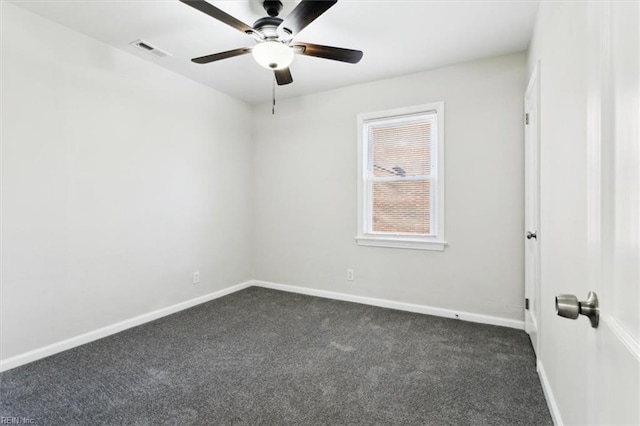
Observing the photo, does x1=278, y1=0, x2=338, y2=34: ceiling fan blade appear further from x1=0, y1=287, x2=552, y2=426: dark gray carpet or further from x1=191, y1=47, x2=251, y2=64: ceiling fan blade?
x1=0, y1=287, x2=552, y2=426: dark gray carpet

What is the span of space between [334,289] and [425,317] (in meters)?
1.13

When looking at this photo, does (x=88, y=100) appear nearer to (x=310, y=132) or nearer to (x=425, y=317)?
(x=310, y=132)

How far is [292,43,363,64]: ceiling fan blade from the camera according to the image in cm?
224

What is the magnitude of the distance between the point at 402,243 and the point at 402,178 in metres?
0.74

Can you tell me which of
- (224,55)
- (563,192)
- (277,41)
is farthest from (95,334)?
(563,192)

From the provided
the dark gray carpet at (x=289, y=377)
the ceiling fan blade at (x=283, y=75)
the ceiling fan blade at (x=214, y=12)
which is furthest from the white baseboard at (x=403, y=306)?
the ceiling fan blade at (x=214, y=12)

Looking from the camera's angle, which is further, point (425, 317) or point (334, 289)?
point (334, 289)

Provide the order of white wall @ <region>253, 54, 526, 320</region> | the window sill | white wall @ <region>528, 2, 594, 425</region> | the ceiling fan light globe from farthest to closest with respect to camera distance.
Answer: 1. the window sill
2. white wall @ <region>253, 54, 526, 320</region>
3. the ceiling fan light globe
4. white wall @ <region>528, 2, 594, 425</region>

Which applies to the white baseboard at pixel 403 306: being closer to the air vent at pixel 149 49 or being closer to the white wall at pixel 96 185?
the white wall at pixel 96 185

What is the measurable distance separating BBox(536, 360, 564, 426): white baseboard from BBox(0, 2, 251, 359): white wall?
3.36 meters

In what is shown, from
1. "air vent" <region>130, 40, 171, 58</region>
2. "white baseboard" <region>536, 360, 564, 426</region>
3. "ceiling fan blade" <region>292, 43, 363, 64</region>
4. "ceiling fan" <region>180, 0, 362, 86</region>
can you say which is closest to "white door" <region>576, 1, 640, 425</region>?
"white baseboard" <region>536, 360, 564, 426</region>

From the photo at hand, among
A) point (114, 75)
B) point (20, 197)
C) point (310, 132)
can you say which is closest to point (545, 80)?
point (310, 132)

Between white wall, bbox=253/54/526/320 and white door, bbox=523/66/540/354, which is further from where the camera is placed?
white wall, bbox=253/54/526/320

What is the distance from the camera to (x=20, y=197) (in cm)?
229
